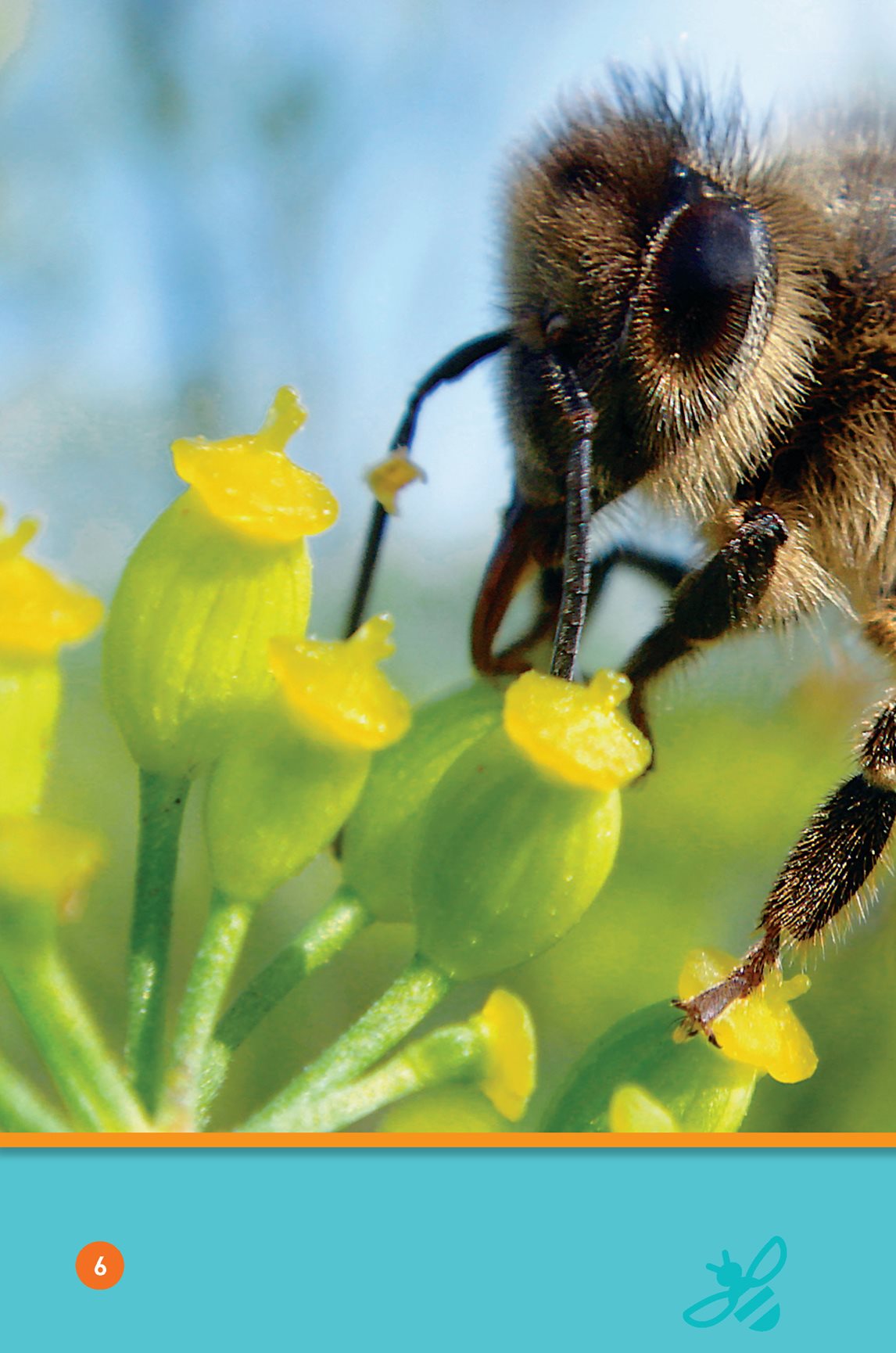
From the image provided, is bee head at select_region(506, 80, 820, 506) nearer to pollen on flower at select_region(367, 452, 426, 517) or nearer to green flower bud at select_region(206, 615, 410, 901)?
pollen on flower at select_region(367, 452, 426, 517)

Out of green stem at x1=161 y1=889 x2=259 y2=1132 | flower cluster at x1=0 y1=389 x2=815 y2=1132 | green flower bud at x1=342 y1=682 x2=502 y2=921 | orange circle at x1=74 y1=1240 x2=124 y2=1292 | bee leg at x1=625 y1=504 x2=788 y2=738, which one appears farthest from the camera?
bee leg at x1=625 y1=504 x2=788 y2=738

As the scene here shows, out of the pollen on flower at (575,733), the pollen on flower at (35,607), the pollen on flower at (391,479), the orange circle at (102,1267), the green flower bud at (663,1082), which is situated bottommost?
the green flower bud at (663,1082)

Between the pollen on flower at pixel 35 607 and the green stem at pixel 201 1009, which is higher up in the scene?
the pollen on flower at pixel 35 607

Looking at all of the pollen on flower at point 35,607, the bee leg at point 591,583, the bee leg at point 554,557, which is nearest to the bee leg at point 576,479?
the bee leg at point 554,557

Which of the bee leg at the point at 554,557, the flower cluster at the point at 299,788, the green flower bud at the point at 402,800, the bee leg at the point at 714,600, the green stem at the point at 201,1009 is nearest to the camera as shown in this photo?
the green stem at the point at 201,1009

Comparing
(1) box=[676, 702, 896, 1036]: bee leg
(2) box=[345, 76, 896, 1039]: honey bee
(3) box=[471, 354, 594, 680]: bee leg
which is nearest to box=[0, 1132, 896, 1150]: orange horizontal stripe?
(2) box=[345, 76, 896, 1039]: honey bee

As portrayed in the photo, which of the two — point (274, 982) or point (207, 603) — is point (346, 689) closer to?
point (207, 603)

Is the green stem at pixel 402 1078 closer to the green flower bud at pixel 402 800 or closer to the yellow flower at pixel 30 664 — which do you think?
the green flower bud at pixel 402 800
